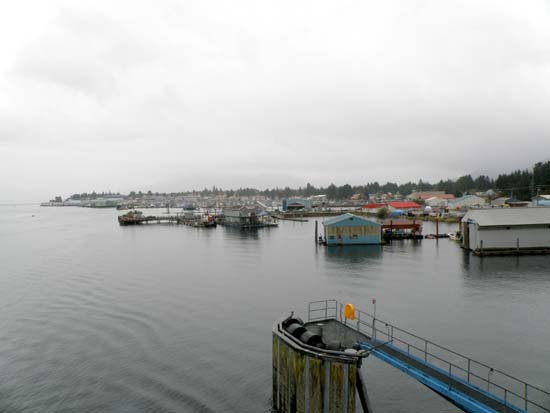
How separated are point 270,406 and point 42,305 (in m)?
16.7

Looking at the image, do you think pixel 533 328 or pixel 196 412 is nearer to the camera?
pixel 196 412

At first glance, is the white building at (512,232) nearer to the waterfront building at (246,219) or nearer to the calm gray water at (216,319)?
the calm gray water at (216,319)

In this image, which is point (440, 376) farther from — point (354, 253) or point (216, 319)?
point (354, 253)

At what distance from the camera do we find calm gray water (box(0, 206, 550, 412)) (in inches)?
491

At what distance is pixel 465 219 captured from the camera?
3916 cm

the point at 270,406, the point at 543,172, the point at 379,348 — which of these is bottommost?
the point at 270,406

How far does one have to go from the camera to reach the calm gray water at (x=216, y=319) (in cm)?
1248

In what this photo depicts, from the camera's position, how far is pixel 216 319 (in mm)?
18953

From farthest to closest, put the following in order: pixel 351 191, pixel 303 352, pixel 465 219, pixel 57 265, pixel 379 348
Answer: pixel 351 191 → pixel 465 219 → pixel 57 265 → pixel 379 348 → pixel 303 352

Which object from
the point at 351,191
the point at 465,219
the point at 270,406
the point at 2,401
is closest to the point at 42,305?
the point at 2,401

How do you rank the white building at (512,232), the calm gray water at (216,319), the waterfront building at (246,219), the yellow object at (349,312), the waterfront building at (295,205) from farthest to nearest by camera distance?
the waterfront building at (295,205) < the waterfront building at (246,219) < the white building at (512,232) < the calm gray water at (216,319) < the yellow object at (349,312)

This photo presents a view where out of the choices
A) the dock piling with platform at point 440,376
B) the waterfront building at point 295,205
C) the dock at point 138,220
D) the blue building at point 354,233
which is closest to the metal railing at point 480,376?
the dock piling with platform at point 440,376

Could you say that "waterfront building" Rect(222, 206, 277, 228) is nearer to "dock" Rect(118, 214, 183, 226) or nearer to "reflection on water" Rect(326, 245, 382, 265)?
"dock" Rect(118, 214, 183, 226)

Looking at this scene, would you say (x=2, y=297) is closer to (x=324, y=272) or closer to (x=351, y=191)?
(x=324, y=272)
